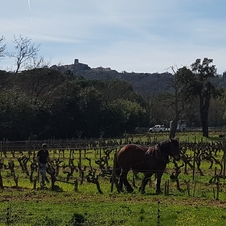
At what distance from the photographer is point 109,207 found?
14312 millimetres

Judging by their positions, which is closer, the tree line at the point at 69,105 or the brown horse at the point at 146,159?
the brown horse at the point at 146,159

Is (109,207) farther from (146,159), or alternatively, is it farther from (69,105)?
(69,105)

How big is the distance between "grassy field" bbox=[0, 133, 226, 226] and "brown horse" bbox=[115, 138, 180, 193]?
2.12ft

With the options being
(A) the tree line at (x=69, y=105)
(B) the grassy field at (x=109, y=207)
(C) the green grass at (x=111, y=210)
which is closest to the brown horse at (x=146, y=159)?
(B) the grassy field at (x=109, y=207)

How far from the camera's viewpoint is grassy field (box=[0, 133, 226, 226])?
12.7 m

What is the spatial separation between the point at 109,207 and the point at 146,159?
4.71 m

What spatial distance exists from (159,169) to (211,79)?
189 ft

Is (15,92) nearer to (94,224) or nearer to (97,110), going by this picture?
(97,110)

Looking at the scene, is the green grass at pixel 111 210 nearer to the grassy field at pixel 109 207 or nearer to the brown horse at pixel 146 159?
the grassy field at pixel 109 207

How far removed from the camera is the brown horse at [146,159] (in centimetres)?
1830

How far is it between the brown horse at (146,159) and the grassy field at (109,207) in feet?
2.12

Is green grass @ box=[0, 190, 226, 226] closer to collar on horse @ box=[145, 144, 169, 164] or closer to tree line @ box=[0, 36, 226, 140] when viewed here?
collar on horse @ box=[145, 144, 169, 164]

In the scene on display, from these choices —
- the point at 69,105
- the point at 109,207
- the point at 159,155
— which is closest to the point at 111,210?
the point at 109,207

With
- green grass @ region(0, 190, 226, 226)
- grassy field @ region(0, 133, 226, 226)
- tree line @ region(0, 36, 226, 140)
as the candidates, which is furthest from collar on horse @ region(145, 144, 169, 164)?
tree line @ region(0, 36, 226, 140)
